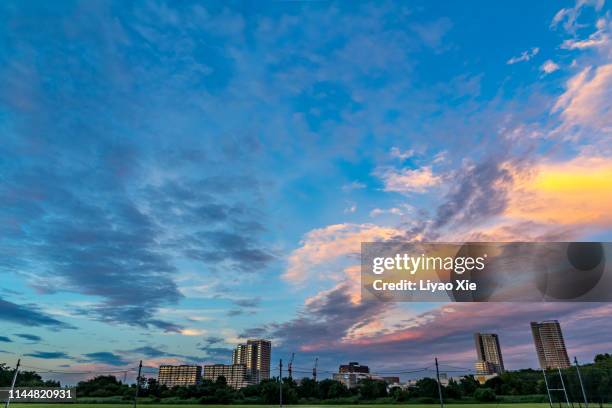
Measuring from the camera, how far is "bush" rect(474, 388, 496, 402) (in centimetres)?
3981

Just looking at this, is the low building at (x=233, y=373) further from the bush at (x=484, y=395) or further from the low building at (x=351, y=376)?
the bush at (x=484, y=395)

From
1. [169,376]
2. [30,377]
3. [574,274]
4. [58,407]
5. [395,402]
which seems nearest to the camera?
[574,274]

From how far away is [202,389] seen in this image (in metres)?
46.5

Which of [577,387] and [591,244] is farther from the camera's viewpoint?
[577,387]

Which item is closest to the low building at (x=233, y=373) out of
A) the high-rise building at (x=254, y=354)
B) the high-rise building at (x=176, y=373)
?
the high-rise building at (x=254, y=354)

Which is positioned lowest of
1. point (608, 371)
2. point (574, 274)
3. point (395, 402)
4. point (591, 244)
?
point (395, 402)

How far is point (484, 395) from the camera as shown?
1586 inches

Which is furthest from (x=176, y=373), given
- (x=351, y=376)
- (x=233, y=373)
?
(x=351, y=376)

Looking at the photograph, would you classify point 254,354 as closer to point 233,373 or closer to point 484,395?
point 233,373

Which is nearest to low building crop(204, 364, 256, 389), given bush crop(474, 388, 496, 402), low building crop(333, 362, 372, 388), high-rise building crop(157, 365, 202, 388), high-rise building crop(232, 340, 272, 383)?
high-rise building crop(232, 340, 272, 383)

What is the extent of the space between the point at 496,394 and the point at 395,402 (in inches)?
448

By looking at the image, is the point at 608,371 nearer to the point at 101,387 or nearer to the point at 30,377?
the point at 101,387

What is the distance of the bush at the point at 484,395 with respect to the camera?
3981 centimetres

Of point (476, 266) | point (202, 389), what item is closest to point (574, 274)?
point (476, 266)
